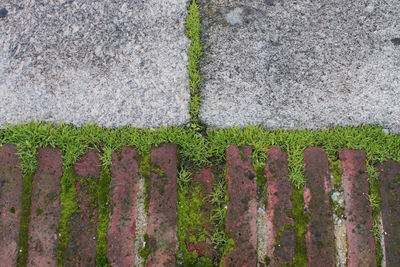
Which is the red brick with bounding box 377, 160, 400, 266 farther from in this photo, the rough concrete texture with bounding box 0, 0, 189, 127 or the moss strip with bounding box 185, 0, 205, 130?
the rough concrete texture with bounding box 0, 0, 189, 127

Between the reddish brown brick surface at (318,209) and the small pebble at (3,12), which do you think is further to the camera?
the small pebble at (3,12)

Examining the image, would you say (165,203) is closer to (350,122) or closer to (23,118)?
(23,118)

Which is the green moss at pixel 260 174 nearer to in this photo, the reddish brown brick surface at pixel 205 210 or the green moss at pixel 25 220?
the reddish brown brick surface at pixel 205 210

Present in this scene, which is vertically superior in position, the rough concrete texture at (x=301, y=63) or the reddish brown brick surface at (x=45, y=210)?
the rough concrete texture at (x=301, y=63)

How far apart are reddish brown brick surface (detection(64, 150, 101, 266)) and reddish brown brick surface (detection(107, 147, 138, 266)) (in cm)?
10

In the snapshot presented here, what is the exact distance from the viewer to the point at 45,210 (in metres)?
1.78

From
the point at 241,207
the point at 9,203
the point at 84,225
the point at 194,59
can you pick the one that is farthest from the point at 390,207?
the point at 9,203

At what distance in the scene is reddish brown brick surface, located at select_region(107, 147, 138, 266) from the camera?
174 centimetres

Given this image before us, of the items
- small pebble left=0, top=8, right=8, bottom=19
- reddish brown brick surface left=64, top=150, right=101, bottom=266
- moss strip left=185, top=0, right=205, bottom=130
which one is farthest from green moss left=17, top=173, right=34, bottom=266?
small pebble left=0, top=8, right=8, bottom=19

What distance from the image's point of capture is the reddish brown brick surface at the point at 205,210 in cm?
→ 176

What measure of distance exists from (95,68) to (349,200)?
5.97 ft

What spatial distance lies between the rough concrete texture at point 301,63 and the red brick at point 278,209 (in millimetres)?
258

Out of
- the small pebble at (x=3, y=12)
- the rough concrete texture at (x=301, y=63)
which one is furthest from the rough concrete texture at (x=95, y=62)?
the rough concrete texture at (x=301, y=63)

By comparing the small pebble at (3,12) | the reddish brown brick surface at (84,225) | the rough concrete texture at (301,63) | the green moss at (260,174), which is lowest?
the reddish brown brick surface at (84,225)
